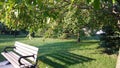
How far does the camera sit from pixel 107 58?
466 inches

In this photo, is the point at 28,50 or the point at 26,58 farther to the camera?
the point at 28,50

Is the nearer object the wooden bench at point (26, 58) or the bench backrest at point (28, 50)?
the wooden bench at point (26, 58)

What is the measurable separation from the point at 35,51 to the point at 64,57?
137 inches

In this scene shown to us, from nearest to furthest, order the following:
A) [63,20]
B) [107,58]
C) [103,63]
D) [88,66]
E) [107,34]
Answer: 1. [63,20]
2. [88,66]
3. [103,63]
4. [107,58]
5. [107,34]

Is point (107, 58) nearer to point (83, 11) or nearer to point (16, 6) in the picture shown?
point (83, 11)

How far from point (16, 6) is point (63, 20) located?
11.7ft

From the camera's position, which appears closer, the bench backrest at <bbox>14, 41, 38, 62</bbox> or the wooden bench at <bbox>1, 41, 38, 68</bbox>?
the wooden bench at <bbox>1, 41, 38, 68</bbox>

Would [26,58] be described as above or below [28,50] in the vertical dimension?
below

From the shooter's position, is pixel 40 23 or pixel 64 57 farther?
pixel 64 57

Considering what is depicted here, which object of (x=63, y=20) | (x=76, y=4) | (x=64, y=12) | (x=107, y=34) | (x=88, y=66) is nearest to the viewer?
(x=76, y=4)

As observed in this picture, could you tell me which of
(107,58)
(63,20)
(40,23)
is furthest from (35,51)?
(107,58)

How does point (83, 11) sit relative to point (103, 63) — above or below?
above

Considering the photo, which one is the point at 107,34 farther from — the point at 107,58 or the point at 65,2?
the point at 65,2

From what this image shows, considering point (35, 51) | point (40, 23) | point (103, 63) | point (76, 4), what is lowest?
point (103, 63)
